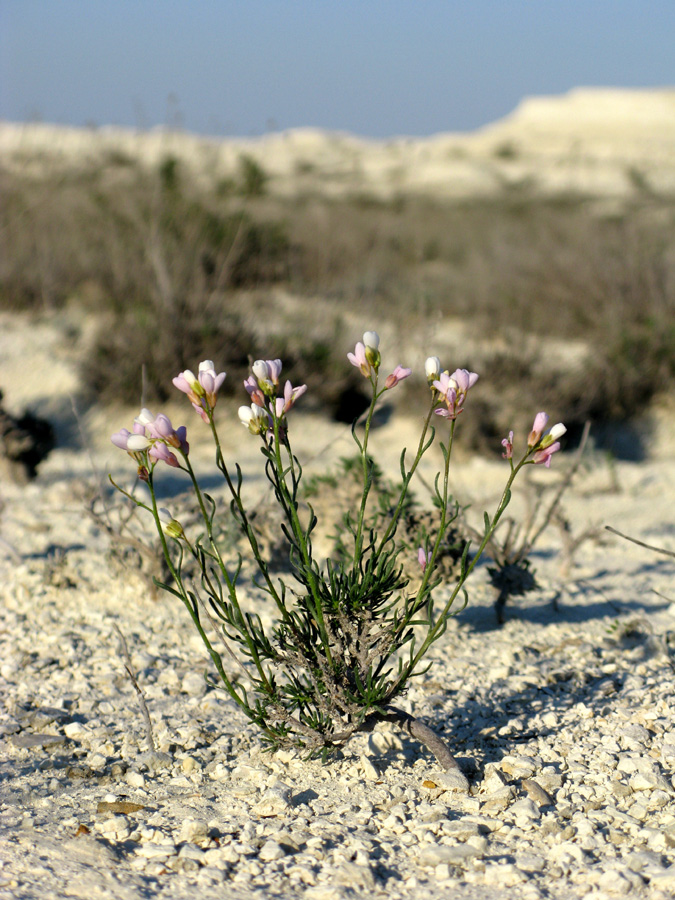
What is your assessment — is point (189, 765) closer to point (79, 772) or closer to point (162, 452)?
point (79, 772)

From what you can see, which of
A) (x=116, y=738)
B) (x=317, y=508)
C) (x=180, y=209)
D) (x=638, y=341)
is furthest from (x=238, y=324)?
(x=116, y=738)

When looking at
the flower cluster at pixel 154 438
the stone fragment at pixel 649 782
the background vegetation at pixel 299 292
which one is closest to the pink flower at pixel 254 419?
the flower cluster at pixel 154 438

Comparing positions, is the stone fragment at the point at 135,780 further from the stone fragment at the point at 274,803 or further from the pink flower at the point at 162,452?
the pink flower at the point at 162,452

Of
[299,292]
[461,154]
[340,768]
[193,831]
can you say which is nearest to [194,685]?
[340,768]

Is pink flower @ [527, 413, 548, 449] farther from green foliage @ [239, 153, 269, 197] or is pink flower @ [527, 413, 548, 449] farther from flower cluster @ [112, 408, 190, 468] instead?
green foliage @ [239, 153, 269, 197]

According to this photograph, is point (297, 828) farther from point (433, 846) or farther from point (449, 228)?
point (449, 228)

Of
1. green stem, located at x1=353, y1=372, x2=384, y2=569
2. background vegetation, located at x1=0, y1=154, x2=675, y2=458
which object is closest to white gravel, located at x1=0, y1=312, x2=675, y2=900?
green stem, located at x1=353, y1=372, x2=384, y2=569
